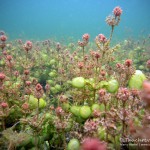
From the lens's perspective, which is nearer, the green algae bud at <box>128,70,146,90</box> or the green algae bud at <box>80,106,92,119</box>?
the green algae bud at <box>80,106,92,119</box>

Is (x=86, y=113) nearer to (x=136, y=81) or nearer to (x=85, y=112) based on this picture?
(x=85, y=112)

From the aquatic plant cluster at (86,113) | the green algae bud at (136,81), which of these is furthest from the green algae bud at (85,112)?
the green algae bud at (136,81)

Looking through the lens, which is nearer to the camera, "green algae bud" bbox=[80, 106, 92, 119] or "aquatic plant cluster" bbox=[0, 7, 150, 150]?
"aquatic plant cluster" bbox=[0, 7, 150, 150]

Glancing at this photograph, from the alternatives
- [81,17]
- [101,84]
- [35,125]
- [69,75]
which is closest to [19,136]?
[35,125]

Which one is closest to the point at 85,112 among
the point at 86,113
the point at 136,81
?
the point at 86,113

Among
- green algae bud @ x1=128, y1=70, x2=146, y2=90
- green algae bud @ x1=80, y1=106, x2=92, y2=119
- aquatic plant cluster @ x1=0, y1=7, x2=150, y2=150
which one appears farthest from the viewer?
green algae bud @ x1=128, y1=70, x2=146, y2=90

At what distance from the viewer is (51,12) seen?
192 m

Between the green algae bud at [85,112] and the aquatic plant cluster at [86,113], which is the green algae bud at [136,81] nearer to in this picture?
the aquatic plant cluster at [86,113]

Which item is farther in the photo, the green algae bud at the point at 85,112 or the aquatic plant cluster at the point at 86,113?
the green algae bud at the point at 85,112

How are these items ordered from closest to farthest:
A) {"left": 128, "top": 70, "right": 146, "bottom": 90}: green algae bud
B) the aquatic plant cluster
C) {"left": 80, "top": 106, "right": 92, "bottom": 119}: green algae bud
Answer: the aquatic plant cluster, {"left": 80, "top": 106, "right": 92, "bottom": 119}: green algae bud, {"left": 128, "top": 70, "right": 146, "bottom": 90}: green algae bud

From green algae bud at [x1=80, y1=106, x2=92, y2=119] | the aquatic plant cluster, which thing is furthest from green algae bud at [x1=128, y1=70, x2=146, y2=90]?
green algae bud at [x1=80, y1=106, x2=92, y2=119]

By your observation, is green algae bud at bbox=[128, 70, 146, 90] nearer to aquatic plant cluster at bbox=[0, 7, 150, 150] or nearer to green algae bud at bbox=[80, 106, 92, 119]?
aquatic plant cluster at bbox=[0, 7, 150, 150]

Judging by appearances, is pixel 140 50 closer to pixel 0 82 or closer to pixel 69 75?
pixel 69 75

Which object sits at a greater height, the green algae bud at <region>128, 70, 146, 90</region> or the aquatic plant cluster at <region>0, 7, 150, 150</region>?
the green algae bud at <region>128, 70, 146, 90</region>
